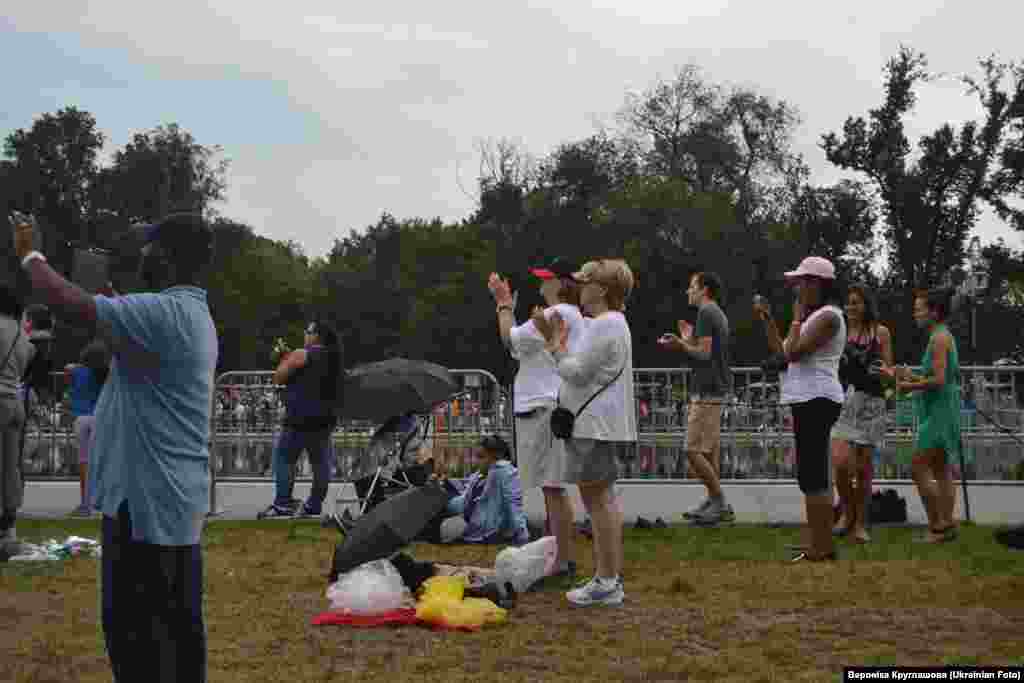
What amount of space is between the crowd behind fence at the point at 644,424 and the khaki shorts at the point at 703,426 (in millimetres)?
3009

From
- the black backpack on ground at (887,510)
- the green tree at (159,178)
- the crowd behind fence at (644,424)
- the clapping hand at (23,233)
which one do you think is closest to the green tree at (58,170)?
the green tree at (159,178)

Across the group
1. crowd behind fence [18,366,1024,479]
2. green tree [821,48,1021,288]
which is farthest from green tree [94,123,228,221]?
crowd behind fence [18,366,1024,479]

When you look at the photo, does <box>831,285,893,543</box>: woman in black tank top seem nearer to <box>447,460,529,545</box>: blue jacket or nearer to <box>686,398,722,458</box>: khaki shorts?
<box>686,398,722,458</box>: khaki shorts

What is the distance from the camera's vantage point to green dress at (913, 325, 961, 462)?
31.0 feet

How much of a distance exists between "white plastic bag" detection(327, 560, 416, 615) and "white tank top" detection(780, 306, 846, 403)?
119 inches

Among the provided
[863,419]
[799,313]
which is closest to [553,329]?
[799,313]

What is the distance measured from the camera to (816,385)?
850 cm

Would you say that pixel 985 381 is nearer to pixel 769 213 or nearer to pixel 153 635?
pixel 153 635

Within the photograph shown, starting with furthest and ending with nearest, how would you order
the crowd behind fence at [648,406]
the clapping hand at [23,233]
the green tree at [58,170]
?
the green tree at [58,170]
the crowd behind fence at [648,406]
the clapping hand at [23,233]

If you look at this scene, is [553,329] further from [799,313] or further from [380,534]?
[799,313]

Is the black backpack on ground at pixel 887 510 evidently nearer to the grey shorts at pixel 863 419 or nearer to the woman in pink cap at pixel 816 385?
the grey shorts at pixel 863 419

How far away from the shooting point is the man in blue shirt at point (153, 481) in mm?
4227

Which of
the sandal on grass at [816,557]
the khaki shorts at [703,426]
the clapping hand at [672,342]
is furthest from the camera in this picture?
the khaki shorts at [703,426]

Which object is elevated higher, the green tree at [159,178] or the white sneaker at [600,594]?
the green tree at [159,178]
